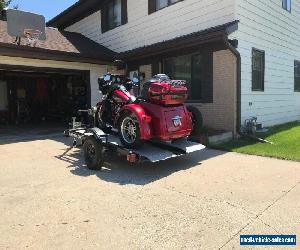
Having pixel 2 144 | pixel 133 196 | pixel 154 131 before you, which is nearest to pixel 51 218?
pixel 133 196

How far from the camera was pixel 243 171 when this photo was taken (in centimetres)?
667

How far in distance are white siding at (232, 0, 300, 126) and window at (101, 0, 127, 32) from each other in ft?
20.1

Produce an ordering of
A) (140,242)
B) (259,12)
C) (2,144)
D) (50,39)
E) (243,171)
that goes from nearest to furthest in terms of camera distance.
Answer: (140,242), (243,171), (2,144), (259,12), (50,39)

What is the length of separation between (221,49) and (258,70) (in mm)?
2246

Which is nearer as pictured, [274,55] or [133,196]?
[133,196]

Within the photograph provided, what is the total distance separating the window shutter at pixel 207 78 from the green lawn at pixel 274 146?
6.16 feet

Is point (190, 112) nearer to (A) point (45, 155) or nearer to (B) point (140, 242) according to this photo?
(A) point (45, 155)

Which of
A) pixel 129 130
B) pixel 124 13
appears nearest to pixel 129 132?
pixel 129 130

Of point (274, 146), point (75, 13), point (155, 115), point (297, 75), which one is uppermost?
point (75, 13)

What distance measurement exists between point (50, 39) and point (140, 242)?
40.7ft

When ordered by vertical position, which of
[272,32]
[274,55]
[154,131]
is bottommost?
[154,131]

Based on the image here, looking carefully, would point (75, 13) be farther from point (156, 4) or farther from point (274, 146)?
point (274, 146)

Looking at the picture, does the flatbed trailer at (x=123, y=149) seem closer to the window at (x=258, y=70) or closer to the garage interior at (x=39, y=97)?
the window at (x=258, y=70)

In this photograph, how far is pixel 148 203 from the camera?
16.3 feet
